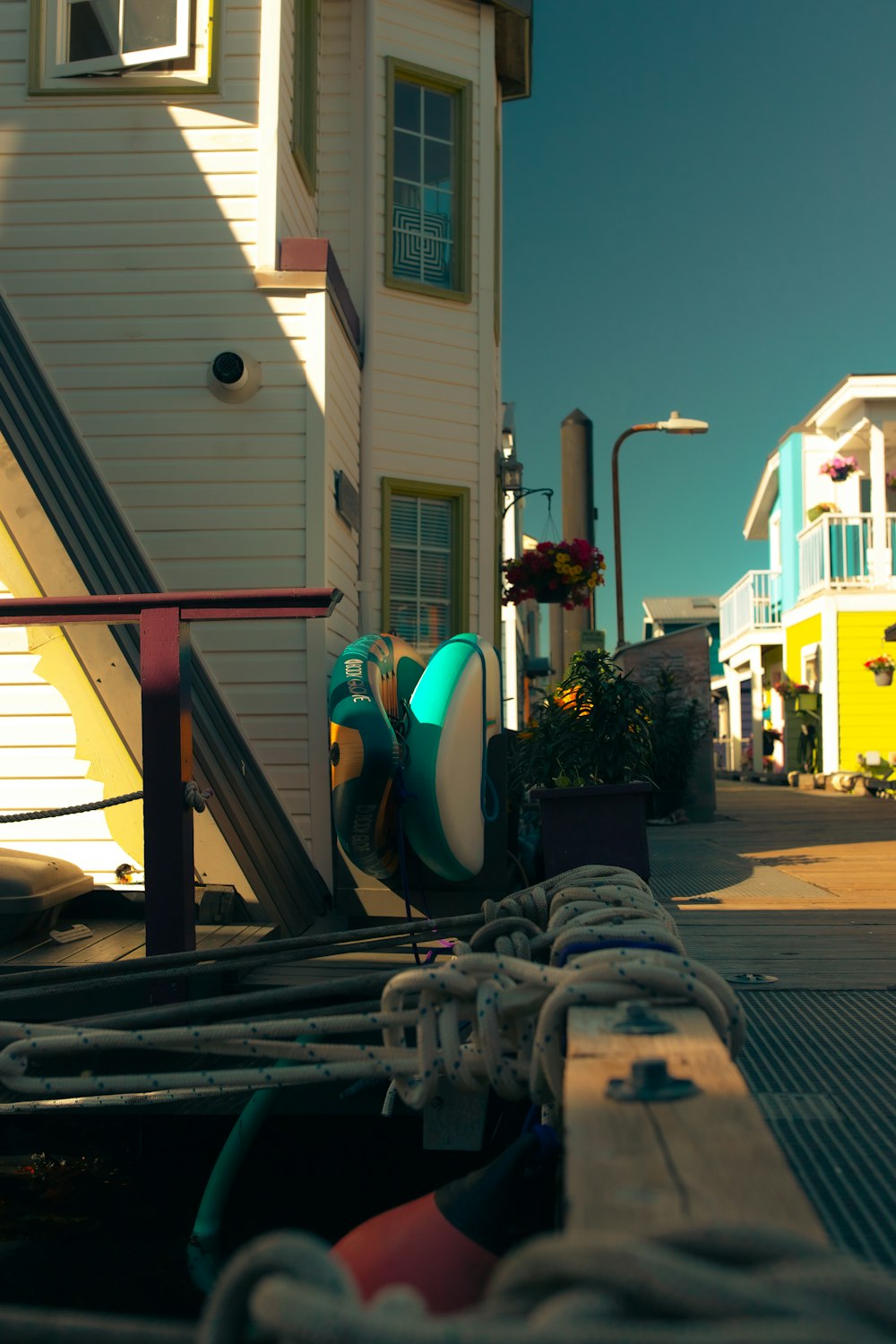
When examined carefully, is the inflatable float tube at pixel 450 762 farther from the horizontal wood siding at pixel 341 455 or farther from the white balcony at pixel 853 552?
the white balcony at pixel 853 552

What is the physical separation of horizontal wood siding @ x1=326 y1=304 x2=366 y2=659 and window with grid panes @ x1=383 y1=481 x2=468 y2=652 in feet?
1.83

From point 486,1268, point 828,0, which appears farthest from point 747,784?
point 486,1268

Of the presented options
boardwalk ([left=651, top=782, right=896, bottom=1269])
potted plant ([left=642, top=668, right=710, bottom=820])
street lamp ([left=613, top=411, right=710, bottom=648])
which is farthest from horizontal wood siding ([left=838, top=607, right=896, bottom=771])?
boardwalk ([left=651, top=782, right=896, bottom=1269])

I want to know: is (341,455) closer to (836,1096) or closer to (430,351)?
(430,351)

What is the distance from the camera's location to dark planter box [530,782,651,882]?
17.7 feet

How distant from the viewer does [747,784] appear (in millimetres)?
21484

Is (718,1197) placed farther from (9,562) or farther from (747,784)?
(747,784)

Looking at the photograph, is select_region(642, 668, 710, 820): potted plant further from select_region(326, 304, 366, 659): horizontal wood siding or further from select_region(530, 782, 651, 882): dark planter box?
select_region(530, 782, 651, 882): dark planter box

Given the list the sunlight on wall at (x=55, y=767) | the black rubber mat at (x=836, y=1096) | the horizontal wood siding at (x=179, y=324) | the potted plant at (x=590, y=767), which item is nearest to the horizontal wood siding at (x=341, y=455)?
the horizontal wood siding at (x=179, y=324)

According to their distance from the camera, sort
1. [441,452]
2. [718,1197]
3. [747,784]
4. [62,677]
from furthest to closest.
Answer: [747,784] < [441,452] < [62,677] < [718,1197]

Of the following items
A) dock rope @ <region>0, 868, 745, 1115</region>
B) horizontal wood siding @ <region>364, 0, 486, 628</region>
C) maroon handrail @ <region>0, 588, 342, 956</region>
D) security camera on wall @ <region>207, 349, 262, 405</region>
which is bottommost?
dock rope @ <region>0, 868, 745, 1115</region>

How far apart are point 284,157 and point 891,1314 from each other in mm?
6633

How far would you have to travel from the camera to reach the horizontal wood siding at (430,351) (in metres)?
7.89

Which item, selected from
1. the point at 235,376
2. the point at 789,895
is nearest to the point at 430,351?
the point at 235,376
